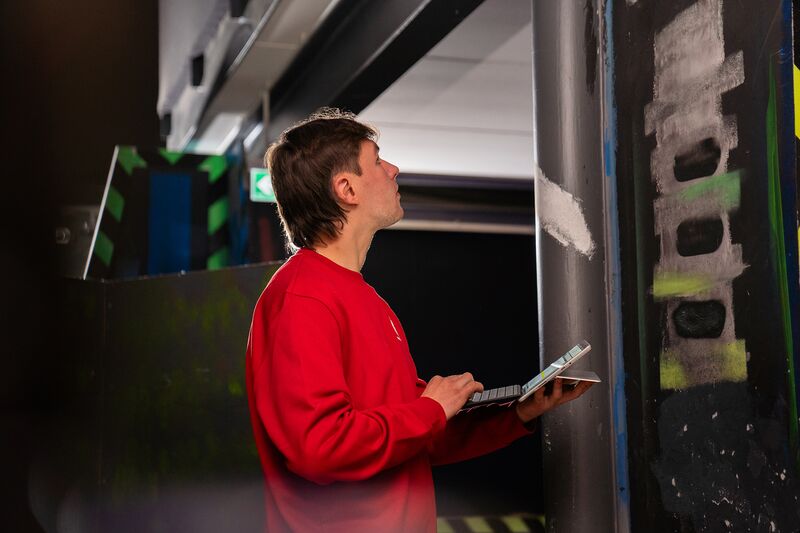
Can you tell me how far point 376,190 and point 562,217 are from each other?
44cm

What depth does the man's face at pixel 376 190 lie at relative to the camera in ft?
4.65

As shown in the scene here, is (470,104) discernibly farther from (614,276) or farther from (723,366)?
(723,366)

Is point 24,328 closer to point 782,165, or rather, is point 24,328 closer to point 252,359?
point 252,359

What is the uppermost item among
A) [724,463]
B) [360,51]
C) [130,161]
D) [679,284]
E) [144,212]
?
[360,51]

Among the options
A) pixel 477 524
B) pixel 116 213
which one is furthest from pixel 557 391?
pixel 477 524

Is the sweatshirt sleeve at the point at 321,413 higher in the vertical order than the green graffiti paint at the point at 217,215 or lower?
lower

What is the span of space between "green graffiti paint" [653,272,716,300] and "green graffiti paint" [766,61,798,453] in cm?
14

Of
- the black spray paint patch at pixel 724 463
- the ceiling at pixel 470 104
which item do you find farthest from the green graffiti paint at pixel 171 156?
the ceiling at pixel 470 104

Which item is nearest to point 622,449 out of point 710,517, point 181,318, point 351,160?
point 710,517

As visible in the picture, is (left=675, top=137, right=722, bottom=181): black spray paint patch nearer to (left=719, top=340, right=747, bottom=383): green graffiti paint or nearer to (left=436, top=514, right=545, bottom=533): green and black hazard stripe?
(left=719, top=340, right=747, bottom=383): green graffiti paint

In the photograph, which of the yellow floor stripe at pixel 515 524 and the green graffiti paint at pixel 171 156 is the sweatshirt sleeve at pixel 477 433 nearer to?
the green graffiti paint at pixel 171 156

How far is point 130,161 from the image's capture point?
212 cm

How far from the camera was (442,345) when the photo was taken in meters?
5.31

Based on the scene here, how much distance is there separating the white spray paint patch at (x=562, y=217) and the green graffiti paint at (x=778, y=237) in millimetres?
421
